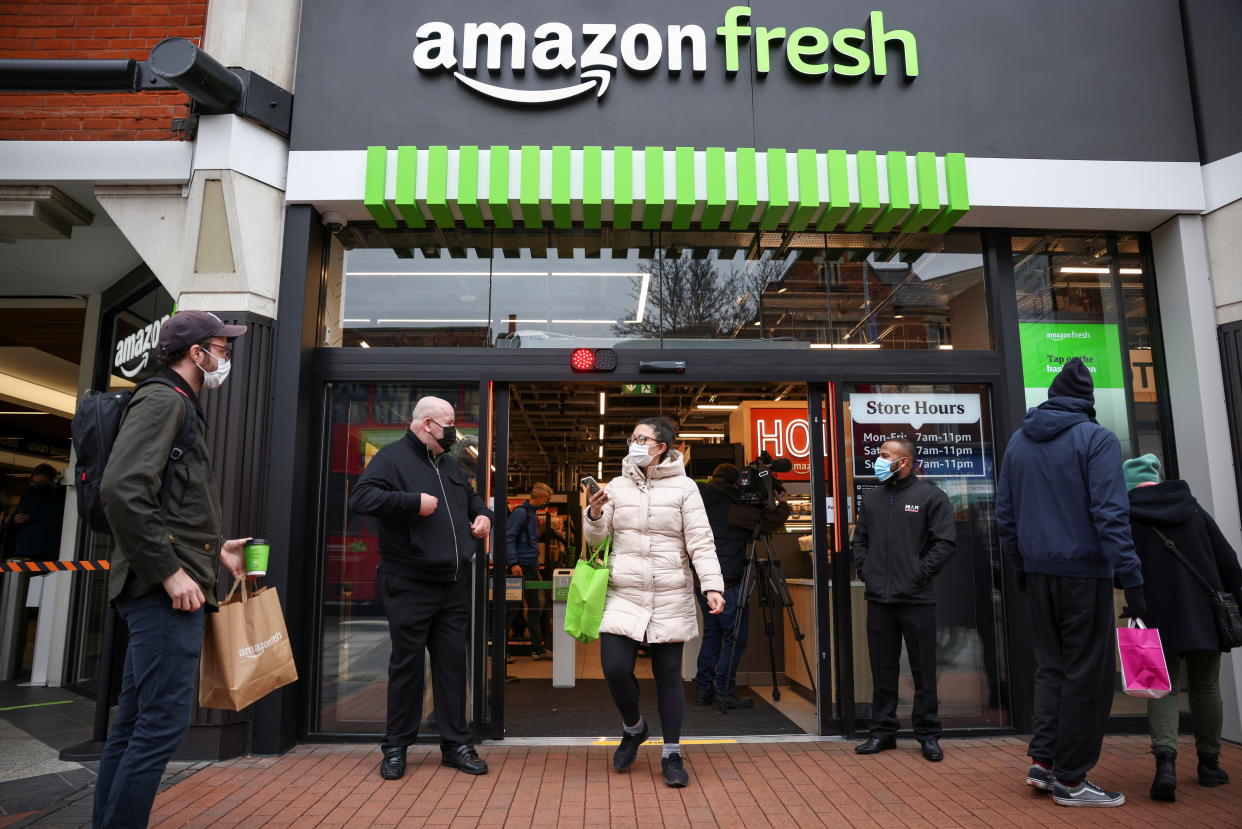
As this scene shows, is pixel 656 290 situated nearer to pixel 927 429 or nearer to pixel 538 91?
pixel 538 91

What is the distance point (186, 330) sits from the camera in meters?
2.99

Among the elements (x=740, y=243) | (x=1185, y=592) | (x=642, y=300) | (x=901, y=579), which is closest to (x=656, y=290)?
(x=642, y=300)

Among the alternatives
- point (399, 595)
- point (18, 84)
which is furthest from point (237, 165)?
point (399, 595)

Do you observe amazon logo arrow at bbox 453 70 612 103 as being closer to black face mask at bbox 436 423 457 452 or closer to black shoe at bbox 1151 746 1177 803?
black face mask at bbox 436 423 457 452

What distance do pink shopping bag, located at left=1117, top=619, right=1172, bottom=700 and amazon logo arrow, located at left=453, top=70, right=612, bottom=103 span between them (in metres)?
4.17

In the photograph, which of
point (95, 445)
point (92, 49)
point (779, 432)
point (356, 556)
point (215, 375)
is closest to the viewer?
point (95, 445)

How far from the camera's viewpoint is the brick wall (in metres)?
5.20

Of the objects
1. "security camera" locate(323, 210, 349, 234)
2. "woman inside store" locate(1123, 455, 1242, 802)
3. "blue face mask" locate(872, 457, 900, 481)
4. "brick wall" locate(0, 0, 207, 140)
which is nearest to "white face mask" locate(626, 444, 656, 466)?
"blue face mask" locate(872, 457, 900, 481)

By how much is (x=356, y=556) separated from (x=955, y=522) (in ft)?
12.2

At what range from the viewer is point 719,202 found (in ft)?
16.6

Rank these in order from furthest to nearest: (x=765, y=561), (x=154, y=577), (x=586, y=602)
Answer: (x=765, y=561), (x=586, y=602), (x=154, y=577)

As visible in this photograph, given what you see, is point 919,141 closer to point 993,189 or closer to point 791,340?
point 993,189

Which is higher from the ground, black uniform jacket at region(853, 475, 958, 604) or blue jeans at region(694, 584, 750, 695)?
black uniform jacket at region(853, 475, 958, 604)

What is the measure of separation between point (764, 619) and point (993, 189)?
364cm
